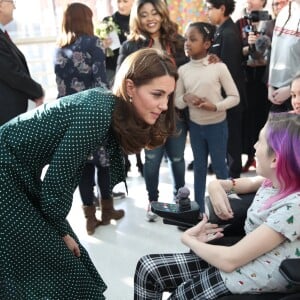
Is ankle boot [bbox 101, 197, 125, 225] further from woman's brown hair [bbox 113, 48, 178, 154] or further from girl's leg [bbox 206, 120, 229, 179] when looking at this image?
woman's brown hair [bbox 113, 48, 178, 154]

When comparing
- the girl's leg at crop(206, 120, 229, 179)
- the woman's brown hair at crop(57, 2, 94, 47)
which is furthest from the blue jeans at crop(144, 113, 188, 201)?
the woman's brown hair at crop(57, 2, 94, 47)

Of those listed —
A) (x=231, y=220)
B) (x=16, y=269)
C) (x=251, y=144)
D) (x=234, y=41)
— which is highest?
(x=234, y=41)

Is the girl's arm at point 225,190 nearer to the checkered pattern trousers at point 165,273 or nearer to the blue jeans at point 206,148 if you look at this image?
the checkered pattern trousers at point 165,273

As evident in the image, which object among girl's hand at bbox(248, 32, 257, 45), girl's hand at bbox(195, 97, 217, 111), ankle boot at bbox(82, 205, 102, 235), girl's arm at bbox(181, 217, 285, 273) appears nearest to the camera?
girl's arm at bbox(181, 217, 285, 273)

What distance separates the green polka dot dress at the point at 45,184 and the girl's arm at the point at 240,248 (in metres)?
0.37

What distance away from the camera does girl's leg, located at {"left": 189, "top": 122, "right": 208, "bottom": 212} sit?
7.34ft

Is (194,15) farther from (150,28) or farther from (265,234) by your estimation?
(265,234)

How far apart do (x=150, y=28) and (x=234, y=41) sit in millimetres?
582

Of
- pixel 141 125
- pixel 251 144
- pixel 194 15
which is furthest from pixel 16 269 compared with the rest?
pixel 194 15

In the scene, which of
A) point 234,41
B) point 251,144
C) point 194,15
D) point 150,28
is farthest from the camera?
point 194,15

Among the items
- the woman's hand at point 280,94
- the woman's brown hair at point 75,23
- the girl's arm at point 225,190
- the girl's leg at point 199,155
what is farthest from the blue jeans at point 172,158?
the girl's arm at point 225,190

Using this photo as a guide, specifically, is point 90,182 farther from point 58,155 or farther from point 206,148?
point 58,155

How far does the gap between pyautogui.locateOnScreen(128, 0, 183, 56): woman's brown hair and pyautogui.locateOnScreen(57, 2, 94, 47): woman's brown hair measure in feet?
0.84

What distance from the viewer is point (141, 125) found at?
1.28 metres
